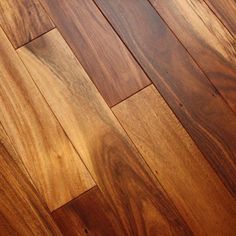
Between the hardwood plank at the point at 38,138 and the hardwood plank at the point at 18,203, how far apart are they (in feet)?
0.09

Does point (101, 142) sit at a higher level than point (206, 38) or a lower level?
lower

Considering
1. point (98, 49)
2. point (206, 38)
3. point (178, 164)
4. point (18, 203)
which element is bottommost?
point (178, 164)

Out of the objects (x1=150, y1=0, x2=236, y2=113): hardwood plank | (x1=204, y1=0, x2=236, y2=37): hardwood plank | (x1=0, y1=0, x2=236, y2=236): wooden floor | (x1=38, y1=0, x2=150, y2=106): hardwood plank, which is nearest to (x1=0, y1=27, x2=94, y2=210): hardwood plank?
(x1=0, y1=0, x2=236, y2=236): wooden floor

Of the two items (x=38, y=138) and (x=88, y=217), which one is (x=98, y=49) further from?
(x=88, y=217)

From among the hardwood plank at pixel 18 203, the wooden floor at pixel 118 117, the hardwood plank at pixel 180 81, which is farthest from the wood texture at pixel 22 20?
the hardwood plank at pixel 18 203

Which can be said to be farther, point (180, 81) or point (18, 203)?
point (180, 81)

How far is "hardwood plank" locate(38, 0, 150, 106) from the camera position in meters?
1.30

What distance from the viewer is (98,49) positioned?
134 cm

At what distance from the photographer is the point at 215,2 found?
1388mm

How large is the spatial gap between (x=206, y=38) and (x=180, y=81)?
0.20 m

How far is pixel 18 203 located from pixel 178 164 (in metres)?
0.52

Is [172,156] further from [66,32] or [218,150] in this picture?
[66,32]

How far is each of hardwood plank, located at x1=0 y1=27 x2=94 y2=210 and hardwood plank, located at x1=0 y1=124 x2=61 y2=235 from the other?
28mm

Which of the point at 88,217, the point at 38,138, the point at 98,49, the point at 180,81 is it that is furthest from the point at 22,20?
the point at 88,217
